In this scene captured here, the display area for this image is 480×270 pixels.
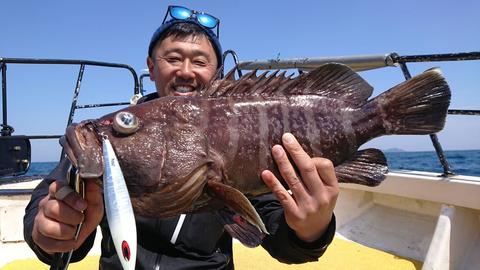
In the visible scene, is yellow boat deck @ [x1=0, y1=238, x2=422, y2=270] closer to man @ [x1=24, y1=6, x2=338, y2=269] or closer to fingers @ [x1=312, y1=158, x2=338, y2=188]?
man @ [x1=24, y1=6, x2=338, y2=269]

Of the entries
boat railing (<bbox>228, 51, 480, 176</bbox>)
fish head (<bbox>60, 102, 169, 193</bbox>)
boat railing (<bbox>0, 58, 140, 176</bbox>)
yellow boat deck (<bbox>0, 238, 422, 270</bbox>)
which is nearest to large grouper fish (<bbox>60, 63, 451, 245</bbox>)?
fish head (<bbox>60, 102, 169, 193</bbox>)

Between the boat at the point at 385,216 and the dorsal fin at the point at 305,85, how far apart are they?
1.71 meters

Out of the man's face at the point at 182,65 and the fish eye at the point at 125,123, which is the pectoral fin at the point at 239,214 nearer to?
the fish eye at the point at 125,123

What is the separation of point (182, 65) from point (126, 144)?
1312 millimetres

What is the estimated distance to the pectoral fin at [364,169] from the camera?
2.06m

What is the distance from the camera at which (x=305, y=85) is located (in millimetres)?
2105

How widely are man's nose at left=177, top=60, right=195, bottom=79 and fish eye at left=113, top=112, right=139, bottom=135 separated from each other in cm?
117

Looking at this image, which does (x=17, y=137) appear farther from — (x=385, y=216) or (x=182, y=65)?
(x=385, y=216)

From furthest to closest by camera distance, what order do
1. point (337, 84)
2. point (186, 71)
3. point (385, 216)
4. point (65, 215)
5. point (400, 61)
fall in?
point (385, 216)
point (400, 61)
point (186, 71)
point (337, 84)
point (65, 215)

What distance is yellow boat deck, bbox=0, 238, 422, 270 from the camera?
13.1ft

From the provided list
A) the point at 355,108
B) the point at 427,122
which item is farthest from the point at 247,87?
the point at 427,122

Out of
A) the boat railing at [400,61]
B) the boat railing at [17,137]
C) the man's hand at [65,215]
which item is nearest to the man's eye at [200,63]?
the boat railing at [400,61]

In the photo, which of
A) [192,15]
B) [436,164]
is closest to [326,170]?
[192,15]

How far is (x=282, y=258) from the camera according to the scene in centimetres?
252
